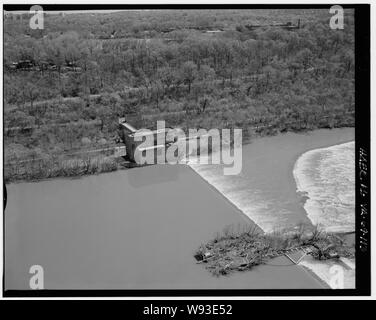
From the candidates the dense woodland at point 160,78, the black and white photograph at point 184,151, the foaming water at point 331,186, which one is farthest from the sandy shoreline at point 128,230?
the dense woodland at point 160,78

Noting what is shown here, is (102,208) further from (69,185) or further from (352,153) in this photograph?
(352,153)

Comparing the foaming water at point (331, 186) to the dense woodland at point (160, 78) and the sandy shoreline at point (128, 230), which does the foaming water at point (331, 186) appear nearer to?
the sandy shoreline at point (128, 230)

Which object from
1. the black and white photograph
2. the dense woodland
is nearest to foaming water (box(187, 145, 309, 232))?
the black and white photograph

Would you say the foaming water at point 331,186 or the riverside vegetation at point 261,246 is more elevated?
the foaming water at point 331,186

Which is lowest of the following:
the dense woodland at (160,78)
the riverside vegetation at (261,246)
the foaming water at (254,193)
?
the riverside vegetation at (261,246)

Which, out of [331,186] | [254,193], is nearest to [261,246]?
[254,193]
